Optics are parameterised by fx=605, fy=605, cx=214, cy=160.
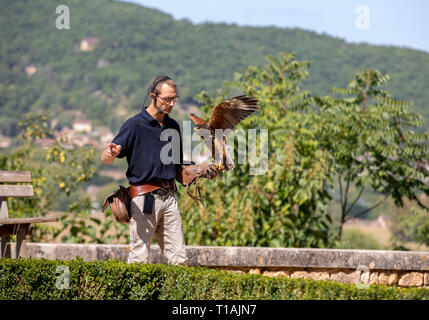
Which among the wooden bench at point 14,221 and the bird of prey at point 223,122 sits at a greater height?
the bird of prey at point 223,122

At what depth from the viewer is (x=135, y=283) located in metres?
4.48

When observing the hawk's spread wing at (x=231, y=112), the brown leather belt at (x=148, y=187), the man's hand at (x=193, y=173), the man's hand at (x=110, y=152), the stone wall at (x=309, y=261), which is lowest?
the stone wall at (x=309, y=261)

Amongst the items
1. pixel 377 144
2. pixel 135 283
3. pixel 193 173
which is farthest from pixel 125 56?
pixel 135 283

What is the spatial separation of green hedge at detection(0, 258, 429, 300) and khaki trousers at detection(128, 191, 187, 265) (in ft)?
1.05

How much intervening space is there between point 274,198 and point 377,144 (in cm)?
180

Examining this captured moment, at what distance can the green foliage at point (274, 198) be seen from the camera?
28.0 feet

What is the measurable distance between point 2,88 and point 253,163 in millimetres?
74797

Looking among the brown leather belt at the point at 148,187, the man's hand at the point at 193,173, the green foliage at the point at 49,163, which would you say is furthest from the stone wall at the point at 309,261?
the green foliage at the point at 49,163

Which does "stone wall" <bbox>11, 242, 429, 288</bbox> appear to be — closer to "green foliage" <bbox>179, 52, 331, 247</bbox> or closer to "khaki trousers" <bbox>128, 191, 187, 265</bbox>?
"khaki trousers" <bbox>128, 191, 187, 265</bbox>

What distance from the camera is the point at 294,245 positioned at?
28.8ft

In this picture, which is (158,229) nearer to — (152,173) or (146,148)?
(152,173)

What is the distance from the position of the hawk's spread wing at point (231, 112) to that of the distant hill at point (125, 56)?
47.1 metres

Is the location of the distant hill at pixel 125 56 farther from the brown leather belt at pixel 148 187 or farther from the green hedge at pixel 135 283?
the green hedge at pixel 135 283
